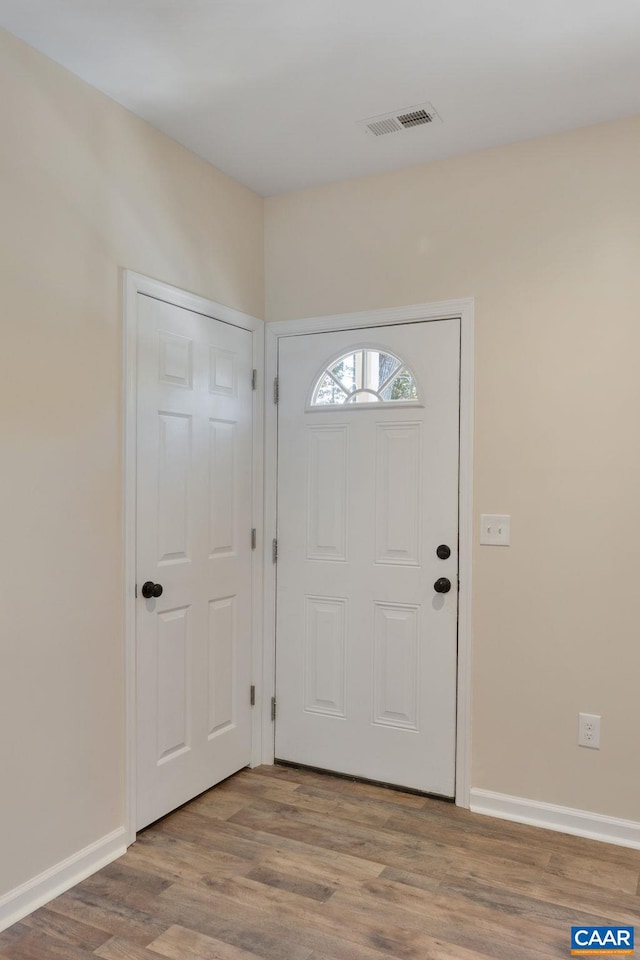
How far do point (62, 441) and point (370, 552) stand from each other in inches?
56.2

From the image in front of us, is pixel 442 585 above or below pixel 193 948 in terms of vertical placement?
above

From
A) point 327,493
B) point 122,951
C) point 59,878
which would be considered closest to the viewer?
point 122,951

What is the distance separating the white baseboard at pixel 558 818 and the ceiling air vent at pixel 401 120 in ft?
8.74

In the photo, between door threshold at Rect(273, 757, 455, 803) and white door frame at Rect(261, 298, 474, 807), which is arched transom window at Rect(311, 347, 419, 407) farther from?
door threshold at Rect(273, 757, 455, 803)

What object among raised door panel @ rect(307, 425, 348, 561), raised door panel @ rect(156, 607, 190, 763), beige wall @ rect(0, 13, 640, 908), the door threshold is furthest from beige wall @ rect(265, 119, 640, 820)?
raised door panel @ rect(156, 607, 190, 763)

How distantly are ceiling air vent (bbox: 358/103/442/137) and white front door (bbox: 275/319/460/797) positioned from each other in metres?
0.77

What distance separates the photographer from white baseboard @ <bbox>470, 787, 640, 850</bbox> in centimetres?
259

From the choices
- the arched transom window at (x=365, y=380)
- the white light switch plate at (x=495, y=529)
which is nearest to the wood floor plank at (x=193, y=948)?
the white light switch plate at (x=495, y=529)

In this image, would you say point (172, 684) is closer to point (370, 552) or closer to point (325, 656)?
point (325, 656)

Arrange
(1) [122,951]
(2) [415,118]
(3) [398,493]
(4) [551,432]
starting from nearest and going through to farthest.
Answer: (1) [122,951] → (2) [415,118] → (4) [551,432] → (3) [398,493]

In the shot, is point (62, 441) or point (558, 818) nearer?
point (62, 441)

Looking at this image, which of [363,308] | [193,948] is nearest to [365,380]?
[363,308]

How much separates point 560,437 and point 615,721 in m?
1.10

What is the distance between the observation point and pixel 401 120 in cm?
263
